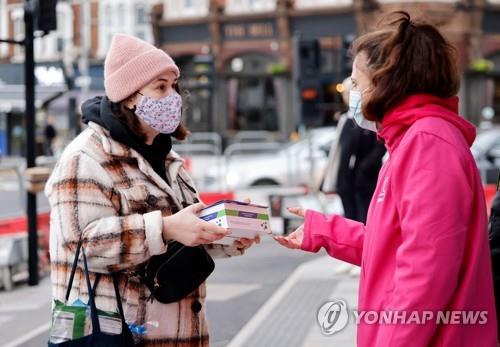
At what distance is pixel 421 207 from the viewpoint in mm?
2086

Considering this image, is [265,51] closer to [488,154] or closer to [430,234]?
[488,154]

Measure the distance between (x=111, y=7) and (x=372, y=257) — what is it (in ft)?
126

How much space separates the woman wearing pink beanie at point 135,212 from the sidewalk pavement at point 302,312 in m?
2.60

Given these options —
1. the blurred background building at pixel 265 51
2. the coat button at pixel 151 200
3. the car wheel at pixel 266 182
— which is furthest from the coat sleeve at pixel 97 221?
the blurred background building at pixel 265 51

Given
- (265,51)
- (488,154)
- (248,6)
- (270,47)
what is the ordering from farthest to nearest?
1. (248,6)
2. (265,51)
3. (270,47)
4. (488,154)

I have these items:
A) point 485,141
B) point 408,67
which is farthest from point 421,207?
point 485,141

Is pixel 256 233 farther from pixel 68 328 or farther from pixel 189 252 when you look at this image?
pixel 68 328

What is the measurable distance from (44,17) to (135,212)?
557 cm

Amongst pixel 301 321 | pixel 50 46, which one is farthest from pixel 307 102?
pixel 50 46

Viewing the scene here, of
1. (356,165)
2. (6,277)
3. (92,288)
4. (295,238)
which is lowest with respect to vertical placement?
(6,277)

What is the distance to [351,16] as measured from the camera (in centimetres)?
3066

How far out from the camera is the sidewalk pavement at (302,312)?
5.47m

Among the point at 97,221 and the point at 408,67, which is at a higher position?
the point at 408,67

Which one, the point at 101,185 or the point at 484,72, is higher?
the point at 101,185
